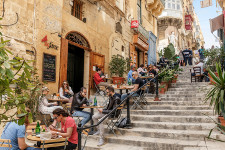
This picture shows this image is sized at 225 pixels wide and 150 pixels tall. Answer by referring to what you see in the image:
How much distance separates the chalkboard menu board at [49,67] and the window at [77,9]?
9.65 feet

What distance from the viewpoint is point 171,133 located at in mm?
5469

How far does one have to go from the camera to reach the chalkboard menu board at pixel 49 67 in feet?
25.8

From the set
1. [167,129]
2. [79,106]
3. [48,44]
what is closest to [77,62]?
[48,44]

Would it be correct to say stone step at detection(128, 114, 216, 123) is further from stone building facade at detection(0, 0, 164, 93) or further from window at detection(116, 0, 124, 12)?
window at detection(116, 0, 124, 12)

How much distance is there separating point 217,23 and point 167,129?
31.0 feet

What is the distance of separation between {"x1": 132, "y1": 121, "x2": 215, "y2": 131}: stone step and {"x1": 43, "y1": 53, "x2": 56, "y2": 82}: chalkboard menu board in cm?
363

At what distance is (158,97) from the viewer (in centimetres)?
857

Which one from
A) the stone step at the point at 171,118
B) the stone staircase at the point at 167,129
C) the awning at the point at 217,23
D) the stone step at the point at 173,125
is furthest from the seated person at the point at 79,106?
the awning at the point at 217,23

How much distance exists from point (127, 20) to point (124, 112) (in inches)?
358

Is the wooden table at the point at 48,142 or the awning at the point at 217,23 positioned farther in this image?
the awning at the point at 217,23

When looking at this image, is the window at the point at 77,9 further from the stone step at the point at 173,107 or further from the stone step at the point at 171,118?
the stone step at the point at 171,118

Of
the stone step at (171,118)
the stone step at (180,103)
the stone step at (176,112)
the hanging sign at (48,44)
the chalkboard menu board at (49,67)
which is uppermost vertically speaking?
the hanging sign at (48,44)

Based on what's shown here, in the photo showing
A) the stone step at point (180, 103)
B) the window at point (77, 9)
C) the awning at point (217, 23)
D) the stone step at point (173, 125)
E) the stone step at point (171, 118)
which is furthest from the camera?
the awning at point (217, 23)

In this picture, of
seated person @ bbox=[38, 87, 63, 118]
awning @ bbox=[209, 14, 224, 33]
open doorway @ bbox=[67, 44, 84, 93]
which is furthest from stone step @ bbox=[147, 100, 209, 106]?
awning @ bbox=[209, 14, 224, 33]
